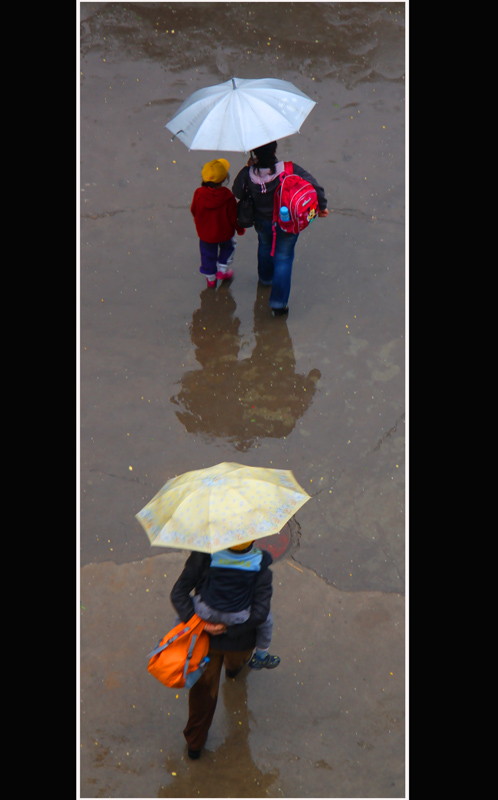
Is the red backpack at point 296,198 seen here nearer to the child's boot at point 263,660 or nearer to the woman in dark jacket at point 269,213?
the woman in dark jacket at point 269,213

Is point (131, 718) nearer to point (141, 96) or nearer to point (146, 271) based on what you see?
point (146, 271)

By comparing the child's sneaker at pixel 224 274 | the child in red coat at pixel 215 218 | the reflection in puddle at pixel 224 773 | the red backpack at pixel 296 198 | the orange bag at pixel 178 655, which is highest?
the red backpack at pixel 296 198

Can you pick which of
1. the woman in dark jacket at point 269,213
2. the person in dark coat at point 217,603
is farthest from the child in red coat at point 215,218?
the person in dark coat at point 217,603

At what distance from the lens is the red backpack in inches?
225

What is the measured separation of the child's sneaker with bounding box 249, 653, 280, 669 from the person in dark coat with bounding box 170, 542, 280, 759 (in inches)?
7.2

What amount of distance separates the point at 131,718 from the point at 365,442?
2.83 metres

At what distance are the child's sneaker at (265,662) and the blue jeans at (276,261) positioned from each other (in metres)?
3.41

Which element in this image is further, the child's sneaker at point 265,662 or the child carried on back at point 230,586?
the child's sneaker at point 265,662

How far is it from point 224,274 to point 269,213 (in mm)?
1056

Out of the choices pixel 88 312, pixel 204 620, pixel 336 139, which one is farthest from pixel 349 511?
pixel 336 139

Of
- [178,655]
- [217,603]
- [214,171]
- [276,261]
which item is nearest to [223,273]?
[276,261]

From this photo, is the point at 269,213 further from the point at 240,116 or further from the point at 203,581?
the point at 203,581

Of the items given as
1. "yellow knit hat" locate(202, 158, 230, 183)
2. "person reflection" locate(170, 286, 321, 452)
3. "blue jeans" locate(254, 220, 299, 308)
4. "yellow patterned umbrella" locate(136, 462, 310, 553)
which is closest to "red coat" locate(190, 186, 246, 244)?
"yellow knit hat" locate(202, 158, 230, 183)

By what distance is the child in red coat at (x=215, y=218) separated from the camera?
6.07 m
